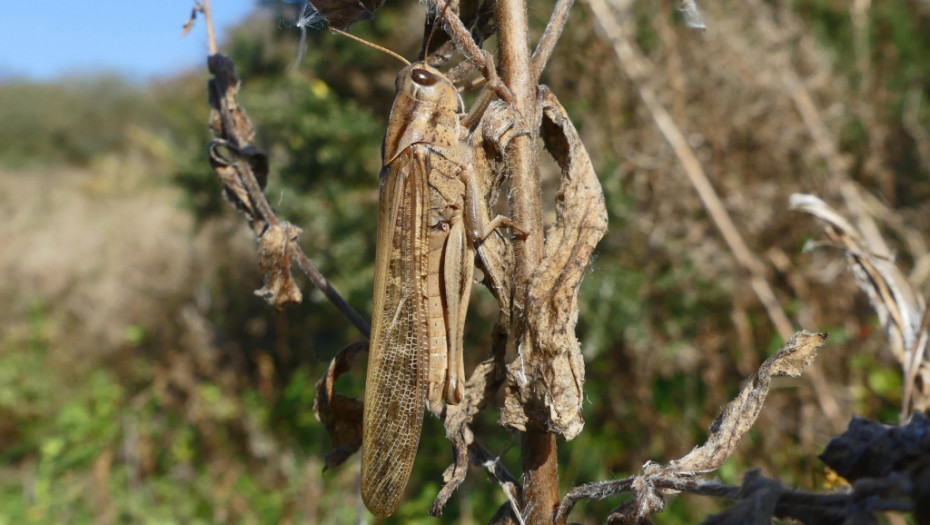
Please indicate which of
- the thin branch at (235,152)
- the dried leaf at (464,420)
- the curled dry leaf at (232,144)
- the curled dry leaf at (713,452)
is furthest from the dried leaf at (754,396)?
the curled dry leaf at (232,144)

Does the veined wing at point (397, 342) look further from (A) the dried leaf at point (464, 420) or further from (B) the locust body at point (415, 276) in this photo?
(A) the dried leaf at point (464, 420)

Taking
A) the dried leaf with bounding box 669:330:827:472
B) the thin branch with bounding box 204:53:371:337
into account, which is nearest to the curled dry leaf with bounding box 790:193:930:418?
the dried leaf with bounding box 669:330:827:472

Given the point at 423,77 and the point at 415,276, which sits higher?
the point at 423,77

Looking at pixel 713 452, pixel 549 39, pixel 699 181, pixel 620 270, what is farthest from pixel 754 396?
pixel 620 270

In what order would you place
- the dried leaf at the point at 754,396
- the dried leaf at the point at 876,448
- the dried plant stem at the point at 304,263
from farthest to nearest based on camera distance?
1. the dried plant stem at the point at 304,263
2. the dried leaf at the point at 754,396
3. the dried leaf at the point at 876,448

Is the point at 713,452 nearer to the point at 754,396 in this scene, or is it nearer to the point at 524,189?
the point at 754,396

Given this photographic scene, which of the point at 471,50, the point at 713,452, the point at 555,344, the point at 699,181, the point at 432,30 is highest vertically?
the point at 699,181

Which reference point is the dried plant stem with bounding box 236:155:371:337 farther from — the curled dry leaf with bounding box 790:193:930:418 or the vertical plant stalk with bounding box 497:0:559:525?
the curled dry leaf with bounding box 790:193:930:418
